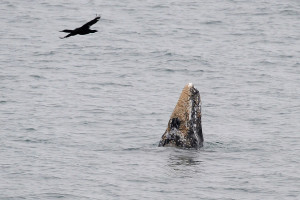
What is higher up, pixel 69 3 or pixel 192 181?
pixel 192 181

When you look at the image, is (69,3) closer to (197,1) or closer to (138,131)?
(197,1)

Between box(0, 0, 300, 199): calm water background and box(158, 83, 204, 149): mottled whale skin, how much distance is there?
48cm

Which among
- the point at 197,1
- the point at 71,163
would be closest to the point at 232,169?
the point at 71,163

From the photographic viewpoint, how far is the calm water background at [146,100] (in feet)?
90.6

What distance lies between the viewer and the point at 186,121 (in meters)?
30.1

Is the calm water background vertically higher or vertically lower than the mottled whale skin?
lower

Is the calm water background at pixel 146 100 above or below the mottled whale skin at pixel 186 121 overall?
below

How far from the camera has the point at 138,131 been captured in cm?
3547

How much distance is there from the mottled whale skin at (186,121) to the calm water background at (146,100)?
483mm

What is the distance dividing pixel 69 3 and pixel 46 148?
5271cm

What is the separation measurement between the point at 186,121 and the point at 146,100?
12.4 metres

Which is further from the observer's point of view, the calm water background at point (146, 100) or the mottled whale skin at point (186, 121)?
the mottled whale skin at point (186, 121)

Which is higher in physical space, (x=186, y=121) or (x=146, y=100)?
(x=186, y=121)

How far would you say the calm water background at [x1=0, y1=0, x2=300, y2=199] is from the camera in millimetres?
27609
